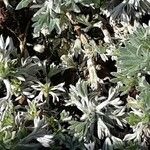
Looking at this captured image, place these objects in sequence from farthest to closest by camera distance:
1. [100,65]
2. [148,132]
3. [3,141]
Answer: [100,65] → [148,132] → [3,141]

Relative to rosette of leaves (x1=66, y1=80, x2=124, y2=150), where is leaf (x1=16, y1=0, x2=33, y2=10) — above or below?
above

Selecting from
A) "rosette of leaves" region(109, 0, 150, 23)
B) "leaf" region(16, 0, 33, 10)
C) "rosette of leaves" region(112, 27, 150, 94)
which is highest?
"leaf" region(16, 0, 33, 10)

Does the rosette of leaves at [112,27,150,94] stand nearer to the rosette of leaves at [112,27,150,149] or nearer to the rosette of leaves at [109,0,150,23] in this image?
the rosette of leaves at [112,27,150,149]

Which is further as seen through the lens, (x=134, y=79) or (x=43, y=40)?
(x=43, y=40)

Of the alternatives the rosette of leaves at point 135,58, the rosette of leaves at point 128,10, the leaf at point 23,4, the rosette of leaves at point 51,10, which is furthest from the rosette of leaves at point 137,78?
the leaf at point 23,4

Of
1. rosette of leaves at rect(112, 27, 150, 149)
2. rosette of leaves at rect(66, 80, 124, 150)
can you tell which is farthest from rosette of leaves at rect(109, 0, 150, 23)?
rosette of leaves at rect(66, 80, 124, 150)

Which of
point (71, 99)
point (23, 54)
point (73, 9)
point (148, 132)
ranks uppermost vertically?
point (73, 9)

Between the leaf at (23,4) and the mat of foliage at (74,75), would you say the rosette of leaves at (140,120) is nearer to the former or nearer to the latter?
the mat of foliage at (74,75)

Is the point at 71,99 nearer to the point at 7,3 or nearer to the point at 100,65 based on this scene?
the point at 100,65

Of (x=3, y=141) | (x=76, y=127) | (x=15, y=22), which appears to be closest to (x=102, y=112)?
(x=76, y=127)
